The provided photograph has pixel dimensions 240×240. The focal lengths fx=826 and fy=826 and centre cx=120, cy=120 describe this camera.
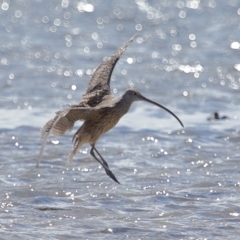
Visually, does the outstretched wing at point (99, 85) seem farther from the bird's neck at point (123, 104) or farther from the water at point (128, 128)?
the water at point (128, 128)

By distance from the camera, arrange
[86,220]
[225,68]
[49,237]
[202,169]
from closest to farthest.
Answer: [49,237] < [86,220] < [202,169] < [225,68]

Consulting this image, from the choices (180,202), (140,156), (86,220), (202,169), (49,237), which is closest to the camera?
(49,237)

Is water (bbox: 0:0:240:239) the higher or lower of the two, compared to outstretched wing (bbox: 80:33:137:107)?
lower

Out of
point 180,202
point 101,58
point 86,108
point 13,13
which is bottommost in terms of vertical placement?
point 13,13

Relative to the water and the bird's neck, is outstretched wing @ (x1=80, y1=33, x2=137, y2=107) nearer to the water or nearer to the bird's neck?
the bird's neck

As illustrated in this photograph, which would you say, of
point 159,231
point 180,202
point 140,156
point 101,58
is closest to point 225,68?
point 101,58

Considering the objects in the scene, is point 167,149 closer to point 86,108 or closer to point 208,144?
point 208,144

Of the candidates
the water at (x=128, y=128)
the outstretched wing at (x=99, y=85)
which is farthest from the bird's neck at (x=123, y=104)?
the water at (x=128, y=128)

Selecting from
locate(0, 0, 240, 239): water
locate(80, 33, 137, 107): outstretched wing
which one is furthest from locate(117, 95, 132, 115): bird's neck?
locate(0, 0, 240, 239): water

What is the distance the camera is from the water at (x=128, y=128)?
18.8 feet

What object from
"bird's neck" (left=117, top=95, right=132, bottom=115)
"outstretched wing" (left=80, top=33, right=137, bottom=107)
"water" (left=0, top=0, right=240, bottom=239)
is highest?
"bird's neck" (left=117, top=95, right=132, bottom=115)

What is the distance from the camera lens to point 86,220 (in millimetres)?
5672

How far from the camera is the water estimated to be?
574 cm

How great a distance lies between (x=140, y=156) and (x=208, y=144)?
2.82 feet
